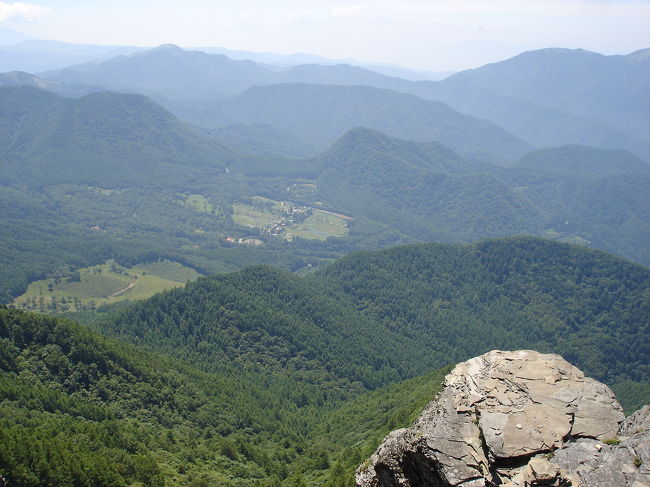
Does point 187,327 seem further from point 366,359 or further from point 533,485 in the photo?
point 533,485

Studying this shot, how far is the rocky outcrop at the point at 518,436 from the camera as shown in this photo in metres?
24.4

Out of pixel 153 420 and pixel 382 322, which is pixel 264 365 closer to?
pixel 153 420

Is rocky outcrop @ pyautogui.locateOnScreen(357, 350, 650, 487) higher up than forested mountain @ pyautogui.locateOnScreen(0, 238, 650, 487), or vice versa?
rocky outcrop @ pyautogui.locateOnScreen(357, 350, 650, 487)

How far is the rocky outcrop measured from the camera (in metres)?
24.4

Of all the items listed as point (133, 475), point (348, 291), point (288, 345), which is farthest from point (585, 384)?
point (348, 291)

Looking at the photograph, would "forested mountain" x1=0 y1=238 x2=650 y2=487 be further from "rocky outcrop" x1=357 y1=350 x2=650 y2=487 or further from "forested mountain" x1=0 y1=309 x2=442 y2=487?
"rocky outcrop" x1=357 y1=350 x2=650 y2=487

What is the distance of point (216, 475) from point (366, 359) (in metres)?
77.0

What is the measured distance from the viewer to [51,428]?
6594 cm

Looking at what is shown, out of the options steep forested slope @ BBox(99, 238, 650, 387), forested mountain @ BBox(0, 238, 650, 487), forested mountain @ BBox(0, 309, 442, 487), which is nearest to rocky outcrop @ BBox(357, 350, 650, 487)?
forested mountain @ BBox(0, 238, 650, 487)

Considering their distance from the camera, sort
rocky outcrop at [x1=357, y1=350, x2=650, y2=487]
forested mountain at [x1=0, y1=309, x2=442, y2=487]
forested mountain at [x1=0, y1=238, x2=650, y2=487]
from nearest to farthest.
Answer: rocky outcrop at [x1=357, y1=350, x2=650, y2=487]
forested mountain at [x1=0, y1=309, x2=442, y2=487]
forested mountain at [x1=0, y1=238, x2=650, y2=487]

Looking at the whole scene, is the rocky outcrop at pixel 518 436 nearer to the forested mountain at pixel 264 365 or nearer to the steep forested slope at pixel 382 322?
the forested mountain at pixel 264 365

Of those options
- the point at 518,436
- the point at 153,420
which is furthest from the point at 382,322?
the point at 518,436

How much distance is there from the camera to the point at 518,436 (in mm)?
26938

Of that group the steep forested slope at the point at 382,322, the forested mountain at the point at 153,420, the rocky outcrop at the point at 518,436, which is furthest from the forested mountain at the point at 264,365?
the rocky outcrop at the point at 518,436
